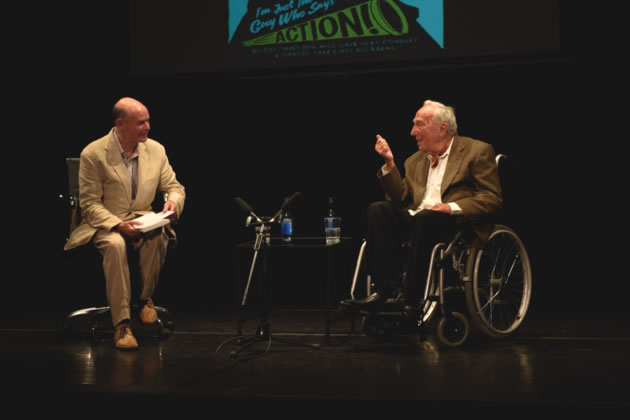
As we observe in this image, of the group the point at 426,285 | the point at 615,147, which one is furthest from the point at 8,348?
the point at 615,147

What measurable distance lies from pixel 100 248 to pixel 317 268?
195 centimetres

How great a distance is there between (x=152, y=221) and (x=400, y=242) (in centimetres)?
116

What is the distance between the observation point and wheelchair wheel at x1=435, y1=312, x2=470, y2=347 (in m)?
2.88

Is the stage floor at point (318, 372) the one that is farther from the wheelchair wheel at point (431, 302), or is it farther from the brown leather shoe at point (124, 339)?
the wheelchair wheel at point (431, 302)

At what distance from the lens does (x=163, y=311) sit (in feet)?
10.7

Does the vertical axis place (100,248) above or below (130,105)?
below

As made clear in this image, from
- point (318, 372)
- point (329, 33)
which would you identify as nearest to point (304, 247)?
point (318, 372)

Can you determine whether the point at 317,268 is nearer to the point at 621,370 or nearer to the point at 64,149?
the point at 64,149

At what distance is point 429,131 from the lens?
3137 mm

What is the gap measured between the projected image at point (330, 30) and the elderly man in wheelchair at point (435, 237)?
1.14 metres

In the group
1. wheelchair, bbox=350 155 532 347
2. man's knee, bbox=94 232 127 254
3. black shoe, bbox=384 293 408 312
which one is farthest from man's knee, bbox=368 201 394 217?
man's knee, bbox=94 232 127 254

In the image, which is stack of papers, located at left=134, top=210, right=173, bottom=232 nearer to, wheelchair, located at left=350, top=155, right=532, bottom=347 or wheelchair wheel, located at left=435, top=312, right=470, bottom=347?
wheelchair, located at left=350, top=155, right=532, bottom=347

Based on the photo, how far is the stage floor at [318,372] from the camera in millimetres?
2121

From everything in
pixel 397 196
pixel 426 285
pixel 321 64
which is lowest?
pixel 426 285
